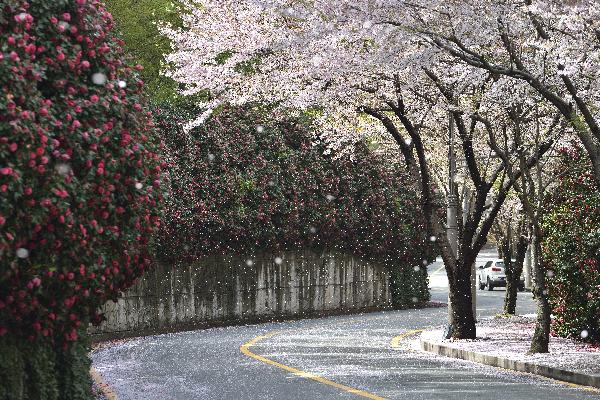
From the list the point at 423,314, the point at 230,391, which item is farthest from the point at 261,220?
the point at 230,391

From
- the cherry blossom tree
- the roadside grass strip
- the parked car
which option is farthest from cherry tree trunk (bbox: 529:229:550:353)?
the parked car

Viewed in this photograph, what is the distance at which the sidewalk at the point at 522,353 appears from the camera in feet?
45.5

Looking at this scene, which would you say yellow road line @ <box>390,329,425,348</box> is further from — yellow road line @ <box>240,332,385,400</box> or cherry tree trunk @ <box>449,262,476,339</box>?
yellow road line @ <box>240,332,385,400</box>

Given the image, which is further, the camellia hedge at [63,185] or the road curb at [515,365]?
the road curb at [515,365]

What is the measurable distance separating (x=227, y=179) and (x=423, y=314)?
8119 millimetres

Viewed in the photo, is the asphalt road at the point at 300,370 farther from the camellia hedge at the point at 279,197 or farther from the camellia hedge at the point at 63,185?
the camellia hedge at the point at 63,185

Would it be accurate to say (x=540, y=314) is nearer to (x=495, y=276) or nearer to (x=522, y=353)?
(x=522, y=353)

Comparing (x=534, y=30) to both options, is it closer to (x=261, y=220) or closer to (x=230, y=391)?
(x=230, y=391)

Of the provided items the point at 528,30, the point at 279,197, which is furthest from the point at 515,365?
the point at 279,197

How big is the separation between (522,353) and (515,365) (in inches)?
53.3

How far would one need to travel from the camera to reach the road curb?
13.3 meters

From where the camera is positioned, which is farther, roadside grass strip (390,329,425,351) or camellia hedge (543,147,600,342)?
roadside grass strip (390,329,425,351)

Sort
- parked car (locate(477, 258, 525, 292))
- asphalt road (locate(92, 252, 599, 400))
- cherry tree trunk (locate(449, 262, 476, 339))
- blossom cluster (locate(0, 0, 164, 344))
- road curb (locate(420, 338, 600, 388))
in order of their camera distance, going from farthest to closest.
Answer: parked car (locate(477, 258, 525, 292)) → cherry tree trunk (locate(449, 262, 476, 339)) → road curb (locate(420, 338, 600, 388)) → asphalt road (locate(92, 252, 599, 400)) → blossom cluster (locate(0, 0, 164, 344))

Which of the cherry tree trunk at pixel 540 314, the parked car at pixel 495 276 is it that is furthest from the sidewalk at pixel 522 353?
the parked car at pixel 495 276
